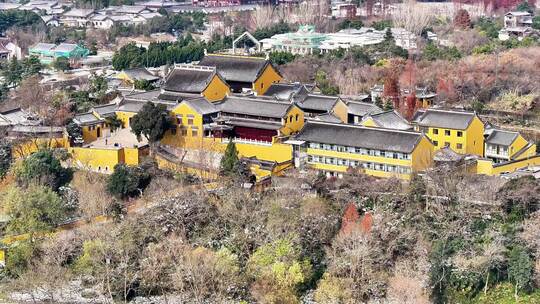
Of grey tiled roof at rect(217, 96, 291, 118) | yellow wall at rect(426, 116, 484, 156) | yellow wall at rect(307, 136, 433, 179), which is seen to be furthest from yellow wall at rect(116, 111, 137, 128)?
yellow wall at rect(426, 116, 484, 156)

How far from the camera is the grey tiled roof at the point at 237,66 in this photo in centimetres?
2309

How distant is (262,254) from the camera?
16.5m

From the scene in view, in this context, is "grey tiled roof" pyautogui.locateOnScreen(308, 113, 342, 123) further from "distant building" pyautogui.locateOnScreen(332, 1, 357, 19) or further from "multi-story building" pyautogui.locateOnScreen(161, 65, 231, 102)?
"distant building" pyautogui.locateOnScreen(332, 1, 357, 19)

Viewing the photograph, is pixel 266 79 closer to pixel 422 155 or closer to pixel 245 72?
pixel 245 72

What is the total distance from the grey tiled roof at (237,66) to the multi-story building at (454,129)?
4.28 metres

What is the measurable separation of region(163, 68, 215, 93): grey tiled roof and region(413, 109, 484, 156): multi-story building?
478 cm

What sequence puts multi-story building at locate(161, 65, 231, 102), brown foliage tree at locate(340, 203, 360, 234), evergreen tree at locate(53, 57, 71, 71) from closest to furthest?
brown foliage tree at locate(340, 203, 360, 234) → multi-story building at locate(161, 65, 231, 102) → evergreen tree at locate(53, 57, 71, 71)

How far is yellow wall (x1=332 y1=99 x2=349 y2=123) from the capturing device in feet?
71.2

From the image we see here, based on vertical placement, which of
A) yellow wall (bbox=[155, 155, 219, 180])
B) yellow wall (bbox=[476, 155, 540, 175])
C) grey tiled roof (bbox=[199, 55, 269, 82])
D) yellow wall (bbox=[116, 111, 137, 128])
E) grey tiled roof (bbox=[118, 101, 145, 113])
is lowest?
yellow wall (bbox=[155, 155, 219, 180])

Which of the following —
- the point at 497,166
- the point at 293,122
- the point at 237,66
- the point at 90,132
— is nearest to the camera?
the point at 497,166

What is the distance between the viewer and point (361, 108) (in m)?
22.1

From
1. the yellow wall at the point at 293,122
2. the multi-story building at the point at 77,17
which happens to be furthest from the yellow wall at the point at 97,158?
the multi-story building at the point at 77,17

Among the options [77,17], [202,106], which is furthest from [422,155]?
[77,17]

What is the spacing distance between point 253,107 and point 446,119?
159 inches
